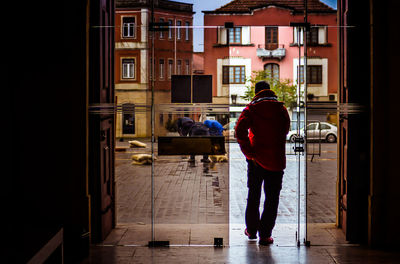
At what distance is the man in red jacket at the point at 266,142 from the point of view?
5.02 m

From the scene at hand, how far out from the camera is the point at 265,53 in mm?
6668

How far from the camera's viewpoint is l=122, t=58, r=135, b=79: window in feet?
18.2

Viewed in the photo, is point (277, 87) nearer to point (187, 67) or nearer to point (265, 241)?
point (187, 67)

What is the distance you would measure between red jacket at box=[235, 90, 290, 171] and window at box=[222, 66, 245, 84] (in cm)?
70

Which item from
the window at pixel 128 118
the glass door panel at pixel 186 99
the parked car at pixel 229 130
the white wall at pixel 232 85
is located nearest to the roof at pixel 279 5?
the white wall at pixel 232 85

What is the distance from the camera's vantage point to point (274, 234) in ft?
18.4
